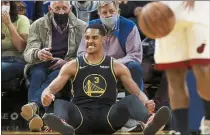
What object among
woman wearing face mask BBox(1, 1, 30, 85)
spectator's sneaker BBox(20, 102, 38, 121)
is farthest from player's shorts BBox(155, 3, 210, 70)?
woman wearing face mask BBox(1, 1, 30, 85)

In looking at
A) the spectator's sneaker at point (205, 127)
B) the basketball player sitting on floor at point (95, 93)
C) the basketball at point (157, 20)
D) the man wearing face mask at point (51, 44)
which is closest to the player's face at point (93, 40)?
the basketball player sitting on floor at point (95, 93)

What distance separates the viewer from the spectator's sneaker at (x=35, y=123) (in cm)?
200

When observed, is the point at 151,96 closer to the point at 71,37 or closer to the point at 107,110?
the point at 107,110

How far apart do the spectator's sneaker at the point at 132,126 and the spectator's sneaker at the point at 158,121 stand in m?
0.12

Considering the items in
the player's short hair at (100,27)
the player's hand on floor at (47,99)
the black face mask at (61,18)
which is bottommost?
the player's hand on floor at (47,99)

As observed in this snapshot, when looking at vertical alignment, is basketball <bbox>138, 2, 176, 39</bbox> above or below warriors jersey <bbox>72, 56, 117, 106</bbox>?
above

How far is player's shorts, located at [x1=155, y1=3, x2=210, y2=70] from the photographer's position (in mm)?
1488

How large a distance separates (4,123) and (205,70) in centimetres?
89

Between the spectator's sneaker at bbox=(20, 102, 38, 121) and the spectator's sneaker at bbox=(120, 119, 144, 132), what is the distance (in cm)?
32

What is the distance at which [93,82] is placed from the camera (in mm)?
1962

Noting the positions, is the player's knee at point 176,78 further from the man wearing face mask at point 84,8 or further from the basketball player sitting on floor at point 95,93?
the man wearing face mask at point 84,8

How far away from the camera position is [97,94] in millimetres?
1977

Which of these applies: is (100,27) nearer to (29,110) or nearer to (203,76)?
(29,110)

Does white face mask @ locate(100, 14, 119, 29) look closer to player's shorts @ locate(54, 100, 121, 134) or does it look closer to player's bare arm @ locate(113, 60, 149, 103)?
player's bare arm @ locate(113, 60, 149, 103)
